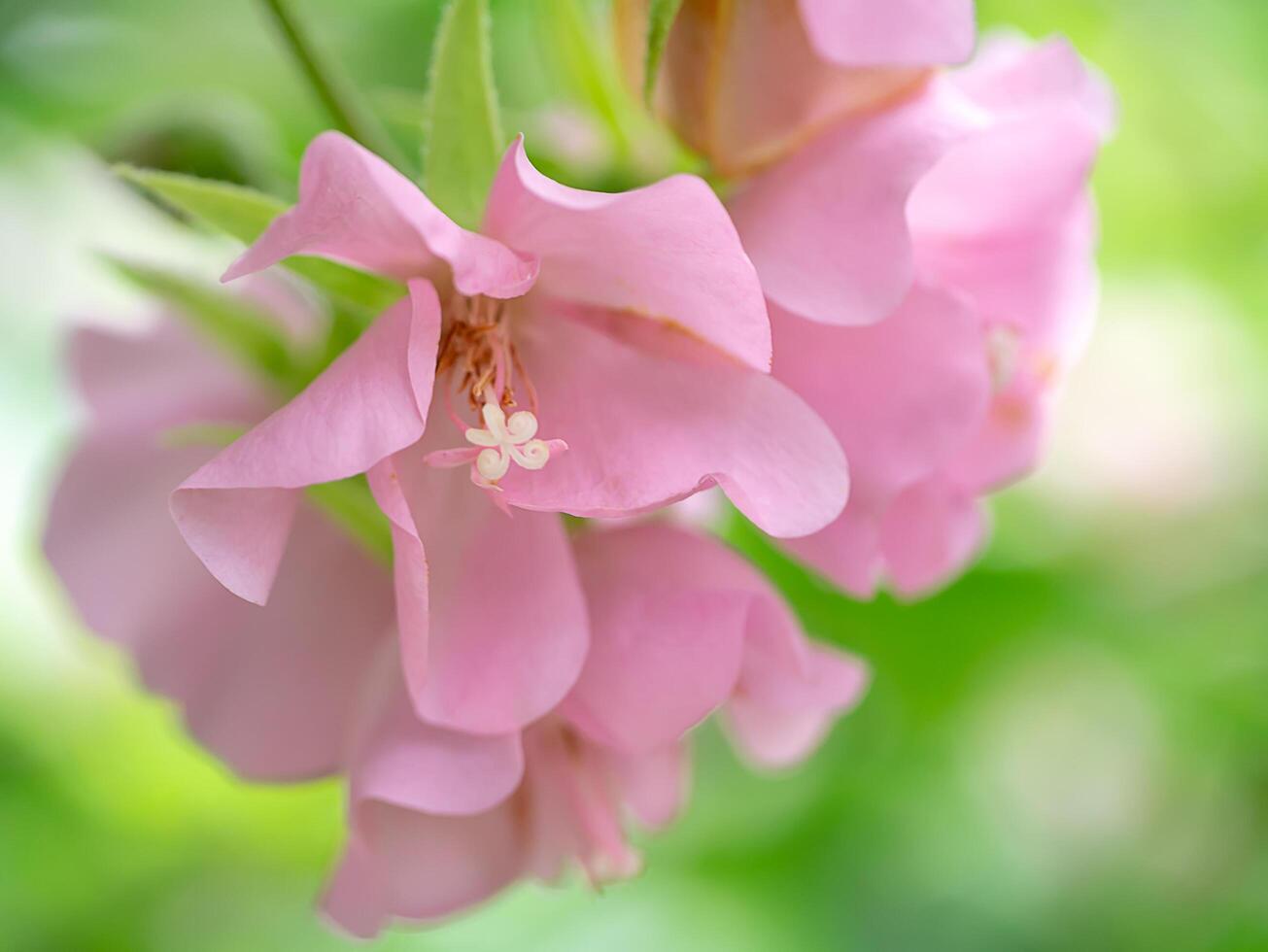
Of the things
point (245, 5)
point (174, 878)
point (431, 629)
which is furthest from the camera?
point (174, 878)

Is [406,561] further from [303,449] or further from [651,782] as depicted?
[651,782]

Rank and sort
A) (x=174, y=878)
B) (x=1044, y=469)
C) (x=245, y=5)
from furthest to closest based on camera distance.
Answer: (x=1044, y=469), (x=174, y=878), (x=245, y=5)

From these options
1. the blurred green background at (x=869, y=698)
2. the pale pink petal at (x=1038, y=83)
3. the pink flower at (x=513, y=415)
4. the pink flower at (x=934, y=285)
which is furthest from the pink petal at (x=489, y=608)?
the blurred green background at (x=869, y=698)

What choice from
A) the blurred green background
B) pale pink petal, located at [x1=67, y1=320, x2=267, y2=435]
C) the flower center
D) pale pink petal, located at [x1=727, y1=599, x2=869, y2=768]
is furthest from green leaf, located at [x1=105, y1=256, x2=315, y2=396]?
the blurred green background

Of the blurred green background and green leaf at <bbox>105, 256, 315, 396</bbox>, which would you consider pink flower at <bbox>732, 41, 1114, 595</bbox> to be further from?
the blurred green background

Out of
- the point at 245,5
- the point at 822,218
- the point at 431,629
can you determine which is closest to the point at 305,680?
the point at 431,629

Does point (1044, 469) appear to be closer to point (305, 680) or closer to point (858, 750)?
point (858, 750)

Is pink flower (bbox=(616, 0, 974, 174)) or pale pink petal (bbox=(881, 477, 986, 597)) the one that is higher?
pink flower (bbox=(616, 0, 974, 174))
